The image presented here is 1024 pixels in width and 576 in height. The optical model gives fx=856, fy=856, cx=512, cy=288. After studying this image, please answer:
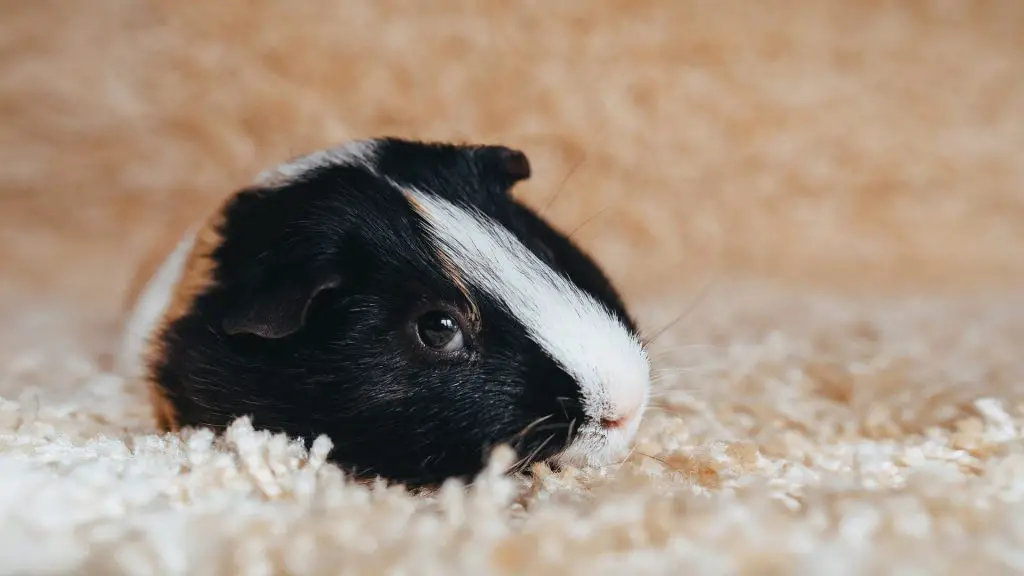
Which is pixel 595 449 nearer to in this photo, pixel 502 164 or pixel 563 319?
pixel 563 319

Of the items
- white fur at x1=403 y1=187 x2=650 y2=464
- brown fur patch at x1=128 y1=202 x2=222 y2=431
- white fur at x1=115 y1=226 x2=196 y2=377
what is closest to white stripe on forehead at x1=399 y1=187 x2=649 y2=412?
white fur at x1=403 y1=187 x2=650 y2=464

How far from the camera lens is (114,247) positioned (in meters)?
2.61

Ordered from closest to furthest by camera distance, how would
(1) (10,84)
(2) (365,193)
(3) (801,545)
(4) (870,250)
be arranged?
(3) (801,545) → (2) (365,193) → (1) (10,84) → (4) (870,250)

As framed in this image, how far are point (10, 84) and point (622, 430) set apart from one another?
2179mm

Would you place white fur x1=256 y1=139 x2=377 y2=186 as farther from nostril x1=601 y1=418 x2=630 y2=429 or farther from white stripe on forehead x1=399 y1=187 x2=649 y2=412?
nostril x1=601 y1=418 x2=630 y2=429

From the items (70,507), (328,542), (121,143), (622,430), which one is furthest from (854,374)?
(121,143)

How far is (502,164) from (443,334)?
1.31ft

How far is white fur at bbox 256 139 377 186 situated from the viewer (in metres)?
1.23

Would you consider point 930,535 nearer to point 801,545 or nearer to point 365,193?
point 801,545

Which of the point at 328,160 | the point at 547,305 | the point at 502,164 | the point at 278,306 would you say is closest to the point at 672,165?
the point at 502,164

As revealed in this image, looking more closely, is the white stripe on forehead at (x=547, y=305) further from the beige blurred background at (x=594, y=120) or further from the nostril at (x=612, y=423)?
the beige blurred background at (x=594, y=120)

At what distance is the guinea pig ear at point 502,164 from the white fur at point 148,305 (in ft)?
1.87

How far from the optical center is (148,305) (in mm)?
1549

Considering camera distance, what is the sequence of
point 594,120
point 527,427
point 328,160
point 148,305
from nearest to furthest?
point 527,427
point 328,160
point 148,305
point 594,120
